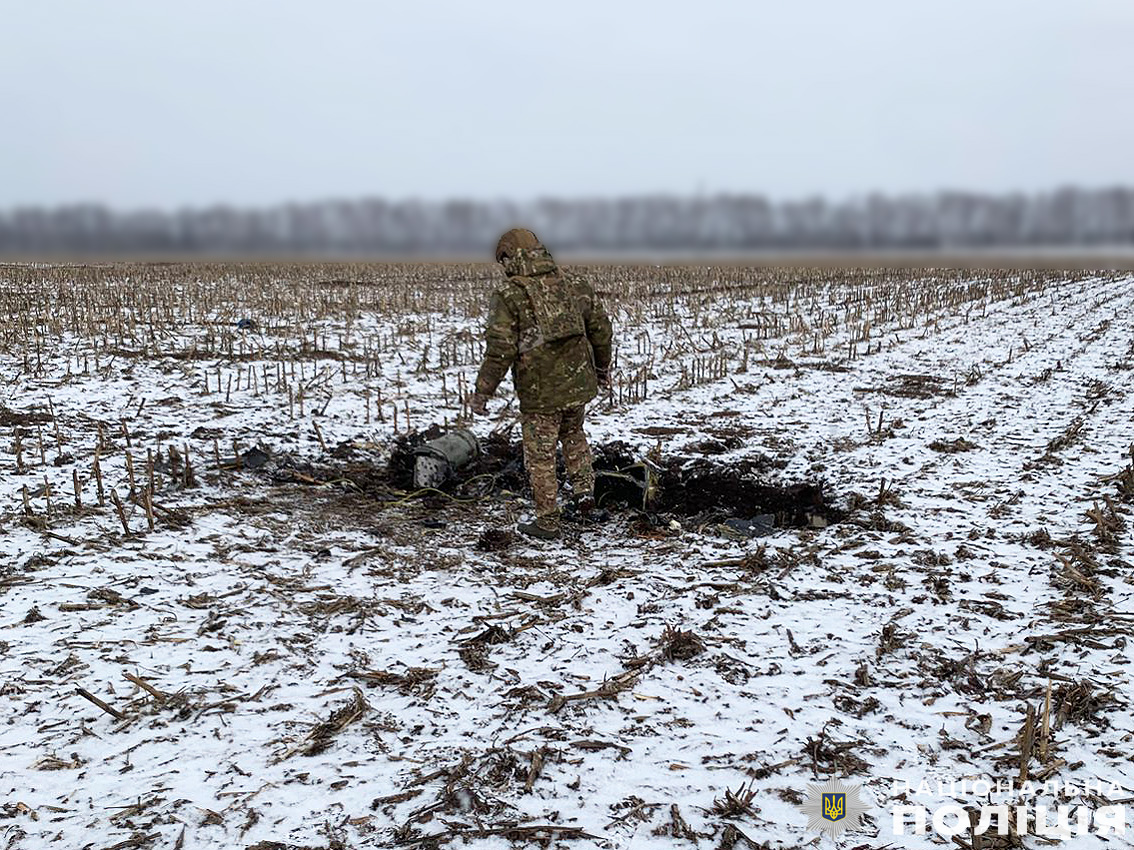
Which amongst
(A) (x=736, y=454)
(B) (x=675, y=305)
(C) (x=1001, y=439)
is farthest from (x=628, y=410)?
(B) (x=675, y=305)

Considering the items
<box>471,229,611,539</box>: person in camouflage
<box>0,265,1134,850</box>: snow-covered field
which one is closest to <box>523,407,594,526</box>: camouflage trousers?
<box>471,229,611,539</box>: person in camouflage

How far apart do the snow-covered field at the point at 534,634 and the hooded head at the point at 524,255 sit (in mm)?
1806

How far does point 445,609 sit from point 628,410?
4.56 metres

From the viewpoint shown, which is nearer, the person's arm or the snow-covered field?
the snow-covered field

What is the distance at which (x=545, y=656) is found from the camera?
11.2 feet

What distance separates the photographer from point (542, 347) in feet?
15.3

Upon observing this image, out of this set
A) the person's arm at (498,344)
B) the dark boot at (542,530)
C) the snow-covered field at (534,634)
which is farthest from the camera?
the dark boot at (542,530)

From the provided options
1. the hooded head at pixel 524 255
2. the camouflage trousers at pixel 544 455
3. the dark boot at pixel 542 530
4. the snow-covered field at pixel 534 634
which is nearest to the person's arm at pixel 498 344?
the hooded head at pixel 524 255

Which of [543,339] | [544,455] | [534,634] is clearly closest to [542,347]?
[543,339]

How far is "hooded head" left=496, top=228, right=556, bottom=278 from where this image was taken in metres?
4.60

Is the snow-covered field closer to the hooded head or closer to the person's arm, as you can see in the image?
the person's arm

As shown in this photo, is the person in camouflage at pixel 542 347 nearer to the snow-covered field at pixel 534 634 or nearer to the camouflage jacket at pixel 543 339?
the camouflage jacket at pixel 543 339

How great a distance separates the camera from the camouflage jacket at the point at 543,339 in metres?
4.61

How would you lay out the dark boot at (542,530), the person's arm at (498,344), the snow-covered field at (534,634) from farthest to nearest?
the dark boot at (542,530) < the person's arm at (498,344) < the snow-covered field at (534,634)
